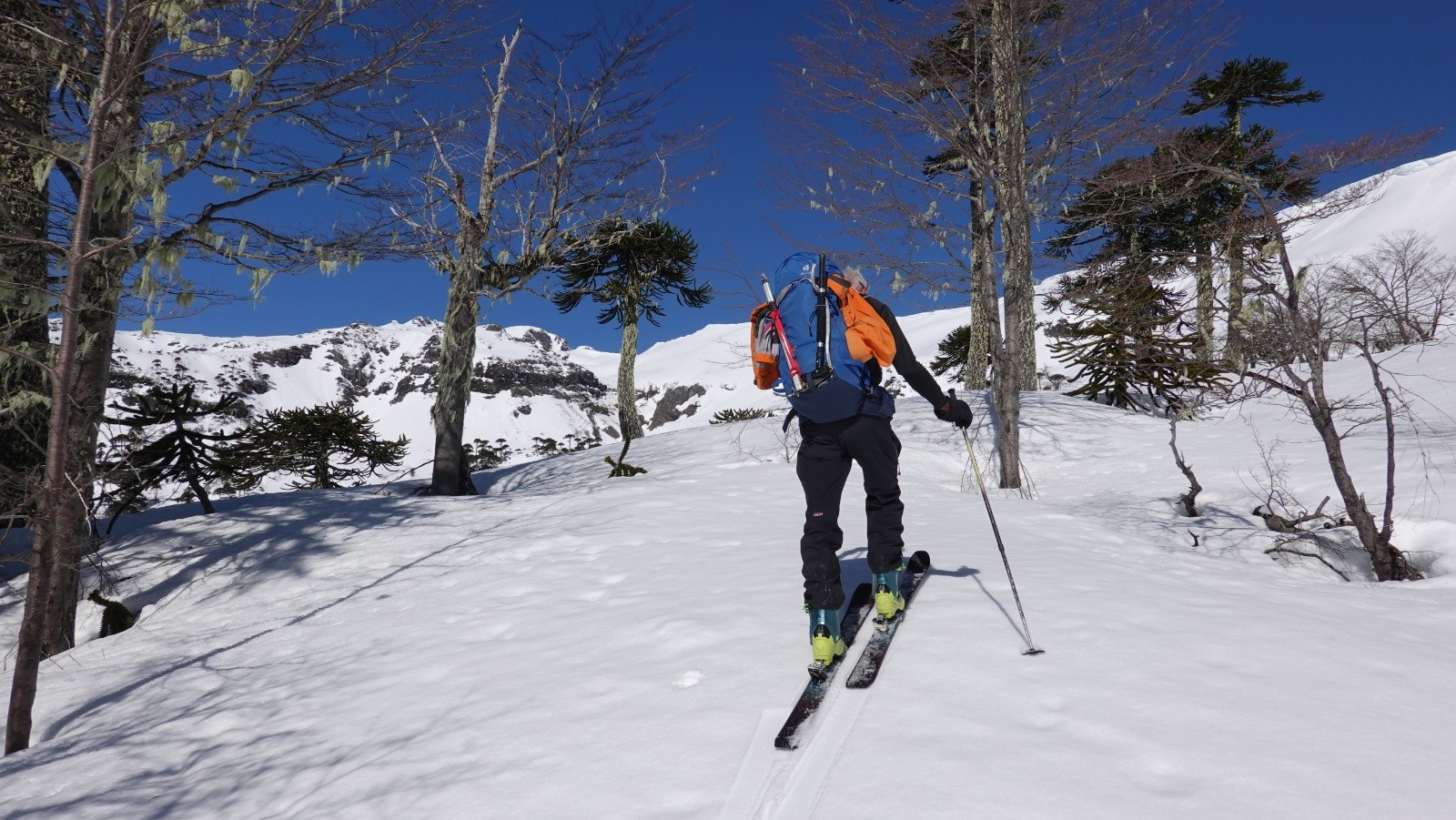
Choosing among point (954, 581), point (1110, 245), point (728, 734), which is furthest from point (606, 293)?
point (728, 734)

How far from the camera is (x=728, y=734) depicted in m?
2.80

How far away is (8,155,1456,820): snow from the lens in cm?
238

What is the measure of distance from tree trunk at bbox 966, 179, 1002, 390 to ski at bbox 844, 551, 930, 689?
17.4ft

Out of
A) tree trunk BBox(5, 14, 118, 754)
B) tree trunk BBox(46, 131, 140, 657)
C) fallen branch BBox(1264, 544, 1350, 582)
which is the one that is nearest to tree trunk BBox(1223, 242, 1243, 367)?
fallen branch BBox(1264, 544, 1350, 582)

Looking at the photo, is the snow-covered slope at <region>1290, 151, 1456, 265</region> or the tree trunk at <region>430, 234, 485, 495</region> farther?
the snow-covered slope at <region>1290, 151, 1456, 265</region>

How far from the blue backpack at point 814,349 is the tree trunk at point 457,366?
7793mm

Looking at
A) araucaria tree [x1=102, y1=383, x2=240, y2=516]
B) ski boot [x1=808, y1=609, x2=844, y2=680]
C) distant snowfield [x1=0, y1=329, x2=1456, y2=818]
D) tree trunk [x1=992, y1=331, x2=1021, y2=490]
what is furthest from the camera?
tree trunk [x1=992, y1=331, x2=1021, y2=490]

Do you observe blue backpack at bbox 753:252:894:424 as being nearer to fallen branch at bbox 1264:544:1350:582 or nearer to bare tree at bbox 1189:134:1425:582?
bare tree at bbox 1189:134:1425:582

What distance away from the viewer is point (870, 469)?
3746 mm

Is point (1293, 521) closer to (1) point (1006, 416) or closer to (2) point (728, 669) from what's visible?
(1) point (1006, 416)

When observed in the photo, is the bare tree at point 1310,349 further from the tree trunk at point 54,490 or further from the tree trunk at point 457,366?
the tree trunk at point 457,366

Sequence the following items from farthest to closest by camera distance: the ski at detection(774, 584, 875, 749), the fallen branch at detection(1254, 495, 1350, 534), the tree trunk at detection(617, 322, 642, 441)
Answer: the tree trunk at detection(617, 322, 642, 441) → the fallen branch at detection(1254, 495, 1350, 534) → the ski at detection(774, 584, 875, 749)

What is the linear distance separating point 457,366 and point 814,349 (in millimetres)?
8119

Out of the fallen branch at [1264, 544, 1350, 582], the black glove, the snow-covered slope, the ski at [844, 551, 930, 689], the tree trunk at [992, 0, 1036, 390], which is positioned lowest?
the fallen branch at [1264, 544, 1350, 582]
